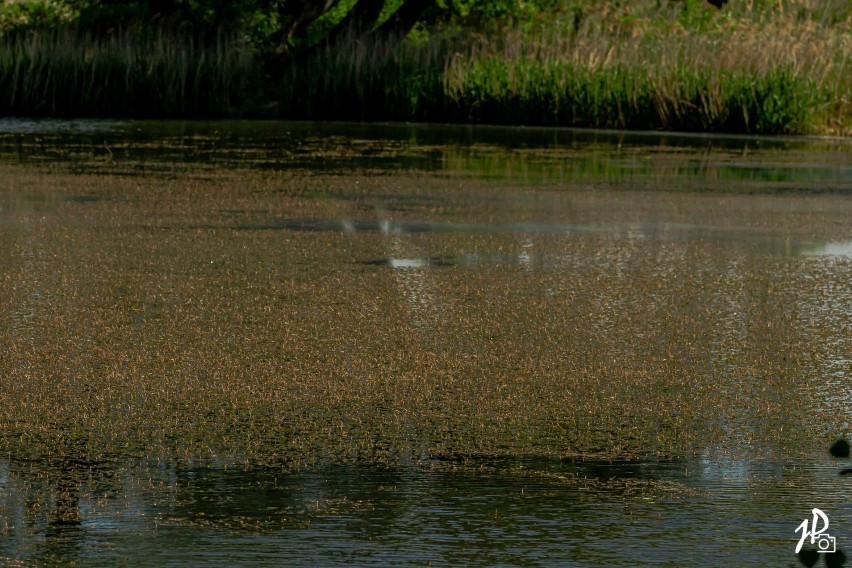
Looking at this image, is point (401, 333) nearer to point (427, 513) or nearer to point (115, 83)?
point (427, 513)

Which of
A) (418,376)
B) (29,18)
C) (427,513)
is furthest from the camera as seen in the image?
(29,18)

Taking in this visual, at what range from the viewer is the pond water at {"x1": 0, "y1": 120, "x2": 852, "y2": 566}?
373 centimetres

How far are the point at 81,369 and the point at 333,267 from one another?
8.32ft

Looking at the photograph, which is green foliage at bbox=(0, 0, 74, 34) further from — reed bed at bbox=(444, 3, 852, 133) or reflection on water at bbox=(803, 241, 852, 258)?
reflection on water at bbox=(803, 241, 852, 258)

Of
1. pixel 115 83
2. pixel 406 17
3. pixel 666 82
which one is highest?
pixel 406 17

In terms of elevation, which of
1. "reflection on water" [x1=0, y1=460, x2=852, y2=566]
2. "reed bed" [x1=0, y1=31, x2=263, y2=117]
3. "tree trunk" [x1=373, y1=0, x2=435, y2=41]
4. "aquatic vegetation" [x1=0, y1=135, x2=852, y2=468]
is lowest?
"reflection on water" [x1=0, y1=460, x2=852, y2=566]

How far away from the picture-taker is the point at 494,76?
20.4 meters

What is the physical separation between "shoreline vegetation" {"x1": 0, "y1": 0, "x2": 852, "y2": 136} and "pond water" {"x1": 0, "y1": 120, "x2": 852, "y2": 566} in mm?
7691

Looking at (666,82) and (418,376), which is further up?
(666,82)

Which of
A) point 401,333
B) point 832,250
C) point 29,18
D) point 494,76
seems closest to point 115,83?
point 494,76

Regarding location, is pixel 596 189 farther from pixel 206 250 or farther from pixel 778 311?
pixel 778 311

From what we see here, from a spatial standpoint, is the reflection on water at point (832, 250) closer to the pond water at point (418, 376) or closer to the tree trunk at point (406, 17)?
the pond water at point (418, 376)

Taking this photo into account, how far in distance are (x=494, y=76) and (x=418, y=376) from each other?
1532cm

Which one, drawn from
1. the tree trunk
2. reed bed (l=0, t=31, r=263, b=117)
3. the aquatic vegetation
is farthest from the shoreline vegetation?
the aquatic vegetation
